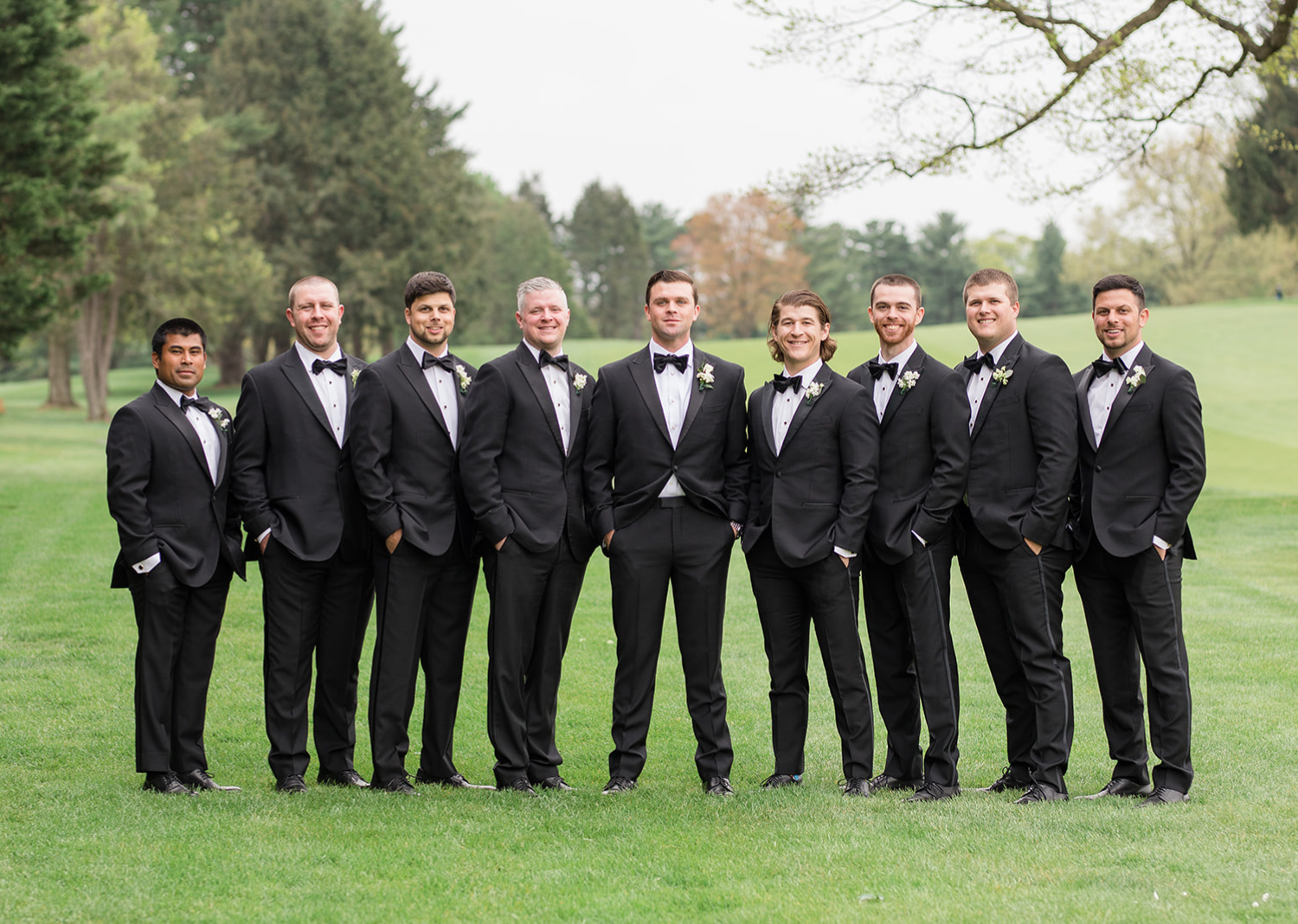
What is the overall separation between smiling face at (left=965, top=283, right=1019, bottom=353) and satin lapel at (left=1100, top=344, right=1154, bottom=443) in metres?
0.61

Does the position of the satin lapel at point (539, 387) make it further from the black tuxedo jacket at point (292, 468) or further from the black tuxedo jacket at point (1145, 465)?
the black tuxedo jacket at point (1145, 465)

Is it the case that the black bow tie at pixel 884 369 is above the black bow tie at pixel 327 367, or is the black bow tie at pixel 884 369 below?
below

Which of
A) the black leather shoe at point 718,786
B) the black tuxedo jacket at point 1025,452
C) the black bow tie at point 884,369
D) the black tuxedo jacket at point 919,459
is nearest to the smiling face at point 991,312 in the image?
the black tuxedo jacket at point 1025,452

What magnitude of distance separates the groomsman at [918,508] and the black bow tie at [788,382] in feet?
1.26

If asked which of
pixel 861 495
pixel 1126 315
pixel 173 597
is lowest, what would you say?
pixel 173 597

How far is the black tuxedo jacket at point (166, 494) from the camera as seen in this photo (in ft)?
20.1

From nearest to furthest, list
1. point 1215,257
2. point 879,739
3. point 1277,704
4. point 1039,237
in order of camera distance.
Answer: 1. point 879,739
2. point 1277,704
3. point 1215,257
4. point 1039,237

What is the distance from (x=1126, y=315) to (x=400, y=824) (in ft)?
14.0

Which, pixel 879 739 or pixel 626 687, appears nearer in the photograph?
pixel 626 687

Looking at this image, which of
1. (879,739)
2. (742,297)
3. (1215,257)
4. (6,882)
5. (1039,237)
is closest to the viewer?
(6,882)

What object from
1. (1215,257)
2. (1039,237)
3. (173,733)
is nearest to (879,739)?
(173,733)

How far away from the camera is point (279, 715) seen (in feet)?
20.6

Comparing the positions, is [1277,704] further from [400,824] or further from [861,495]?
[400,824]

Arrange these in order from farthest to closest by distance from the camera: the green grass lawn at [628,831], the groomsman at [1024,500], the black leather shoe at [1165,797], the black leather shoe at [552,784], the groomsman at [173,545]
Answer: the black leather shoe at [552,784] → the groomsman at [173,545] → the groomsman at [1024,500] → the black leather shoe at [1165,797] → the green grass lawn at [628,831]
